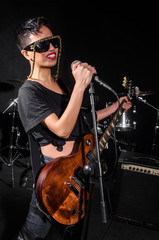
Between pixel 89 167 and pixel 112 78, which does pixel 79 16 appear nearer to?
pixel 112 78

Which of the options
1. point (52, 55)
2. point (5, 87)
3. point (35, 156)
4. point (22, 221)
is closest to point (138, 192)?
point (22, 221)

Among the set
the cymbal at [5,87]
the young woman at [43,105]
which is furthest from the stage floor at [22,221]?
the cymbal at [5,87]

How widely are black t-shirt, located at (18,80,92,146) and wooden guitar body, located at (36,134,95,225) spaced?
5.4 inches

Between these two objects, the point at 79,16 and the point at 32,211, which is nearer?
the point at 32,211

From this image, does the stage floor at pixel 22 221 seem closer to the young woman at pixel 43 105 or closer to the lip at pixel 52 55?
the young woman at pixel 43 105

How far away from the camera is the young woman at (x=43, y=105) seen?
1.08 meters

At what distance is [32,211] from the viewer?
1282mm

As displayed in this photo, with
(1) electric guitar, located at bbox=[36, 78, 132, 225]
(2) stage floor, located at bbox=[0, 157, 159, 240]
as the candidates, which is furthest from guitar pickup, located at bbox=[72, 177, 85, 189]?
(2) stage floor, located at bbox=[0, 157, 159, 240]

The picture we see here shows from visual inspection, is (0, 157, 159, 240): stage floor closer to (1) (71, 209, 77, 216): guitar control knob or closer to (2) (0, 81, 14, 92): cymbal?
(1) (71, 209, 77, 216): guitar control knob

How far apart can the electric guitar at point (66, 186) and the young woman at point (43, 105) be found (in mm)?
100

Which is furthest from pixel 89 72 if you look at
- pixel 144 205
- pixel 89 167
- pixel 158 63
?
pixel 158 63

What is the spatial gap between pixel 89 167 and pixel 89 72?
51 centimetres

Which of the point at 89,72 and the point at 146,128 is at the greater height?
the point at 89,72

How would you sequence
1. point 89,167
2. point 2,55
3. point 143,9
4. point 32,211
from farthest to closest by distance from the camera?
point 143,9
point 2,55
point 32,211
point 89,167
